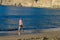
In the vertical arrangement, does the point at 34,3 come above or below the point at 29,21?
below

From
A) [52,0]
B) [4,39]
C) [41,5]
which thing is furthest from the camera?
[41,5]

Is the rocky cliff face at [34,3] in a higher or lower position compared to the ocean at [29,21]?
lower

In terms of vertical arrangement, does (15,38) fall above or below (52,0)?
above

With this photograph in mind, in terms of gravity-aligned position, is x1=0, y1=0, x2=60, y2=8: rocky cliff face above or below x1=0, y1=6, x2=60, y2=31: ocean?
below

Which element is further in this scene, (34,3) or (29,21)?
(34,3)

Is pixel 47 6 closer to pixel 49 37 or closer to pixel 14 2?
pixel 14 2

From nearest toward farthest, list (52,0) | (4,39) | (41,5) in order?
(4,39) < (52,0) < (41,5)

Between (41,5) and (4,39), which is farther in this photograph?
(41,5)

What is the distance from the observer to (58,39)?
56.2 feet

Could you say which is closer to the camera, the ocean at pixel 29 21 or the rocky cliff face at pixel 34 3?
the ocean at pixel 29 21

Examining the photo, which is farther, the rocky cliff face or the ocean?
the rocky cliff face

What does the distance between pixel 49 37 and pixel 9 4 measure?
139 meters

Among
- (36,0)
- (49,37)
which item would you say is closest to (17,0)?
(36,0)

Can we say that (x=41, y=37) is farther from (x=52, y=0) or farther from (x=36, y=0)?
(x=36, y=0)
